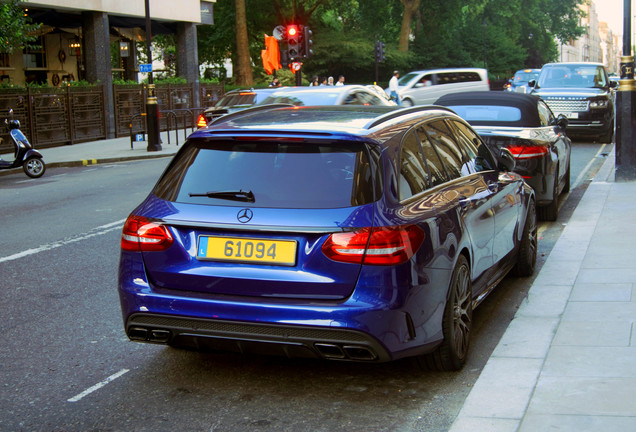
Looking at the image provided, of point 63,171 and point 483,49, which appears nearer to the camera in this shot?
point 63,171

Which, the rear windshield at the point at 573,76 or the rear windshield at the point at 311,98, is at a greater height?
the rear windshield at the point at 573,76

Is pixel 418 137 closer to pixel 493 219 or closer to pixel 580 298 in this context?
pixel 493 219

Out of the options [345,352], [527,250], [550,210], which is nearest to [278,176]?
[345,352]

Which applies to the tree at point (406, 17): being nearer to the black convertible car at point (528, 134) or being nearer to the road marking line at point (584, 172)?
the road marking line at point (584, 172)

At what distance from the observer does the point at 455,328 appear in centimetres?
508

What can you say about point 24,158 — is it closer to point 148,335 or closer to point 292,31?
point 292,31

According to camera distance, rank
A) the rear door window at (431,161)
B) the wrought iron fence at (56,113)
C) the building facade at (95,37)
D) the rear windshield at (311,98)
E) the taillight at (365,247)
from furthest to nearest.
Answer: the building facade at (95,37) → the wrought iron fence at (56,113) → the rear windshield at (311,98) → the rear door window at (431,161) → the taillight at (365,247)

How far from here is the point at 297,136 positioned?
186 inches

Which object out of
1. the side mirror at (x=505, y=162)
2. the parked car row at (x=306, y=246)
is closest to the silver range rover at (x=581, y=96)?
the side mirror at (x=505, y=162)

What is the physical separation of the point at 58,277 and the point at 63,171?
12.6 m

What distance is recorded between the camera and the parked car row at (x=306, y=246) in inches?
173

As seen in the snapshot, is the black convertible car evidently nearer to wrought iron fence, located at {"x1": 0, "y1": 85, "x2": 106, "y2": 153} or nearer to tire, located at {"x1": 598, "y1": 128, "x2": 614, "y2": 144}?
tire, located at {"x1": 598, "y1": 128, "x2": 614, "y2": 144}

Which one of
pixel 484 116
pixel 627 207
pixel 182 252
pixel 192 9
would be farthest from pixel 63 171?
pixel 192 9

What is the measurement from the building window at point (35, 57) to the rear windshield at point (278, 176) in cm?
3380
